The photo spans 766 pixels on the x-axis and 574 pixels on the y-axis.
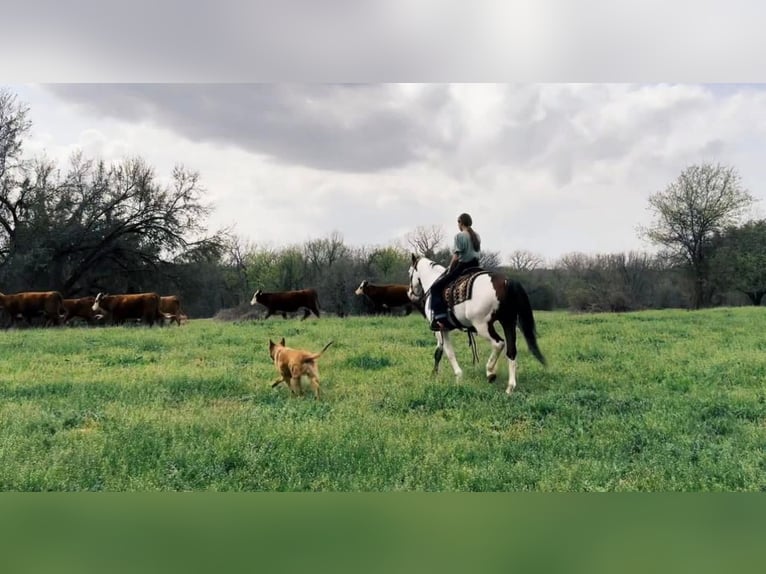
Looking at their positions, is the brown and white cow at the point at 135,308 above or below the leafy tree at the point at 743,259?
below

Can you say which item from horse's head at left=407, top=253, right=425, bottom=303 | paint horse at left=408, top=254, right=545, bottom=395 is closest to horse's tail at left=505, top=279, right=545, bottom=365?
paint horse at left=408, top=254, right=545, bottom=395

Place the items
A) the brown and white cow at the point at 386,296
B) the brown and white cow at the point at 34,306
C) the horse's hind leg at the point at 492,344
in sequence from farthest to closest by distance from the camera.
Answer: the brown and white cow at the point at 34,306, the brown and white cow at the point at 386,296, the horse's hind leg at the point at 492,344

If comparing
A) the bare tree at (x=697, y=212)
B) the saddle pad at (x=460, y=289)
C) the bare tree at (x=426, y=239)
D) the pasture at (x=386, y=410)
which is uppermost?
the bare tree at (x=697, y=212)

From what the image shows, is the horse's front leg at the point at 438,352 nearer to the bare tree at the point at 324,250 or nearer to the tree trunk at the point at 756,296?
the bare tree at the point at 324,250

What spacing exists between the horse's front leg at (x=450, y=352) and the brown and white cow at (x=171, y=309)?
3153mm

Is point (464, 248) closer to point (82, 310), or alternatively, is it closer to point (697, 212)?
point (697, 212)

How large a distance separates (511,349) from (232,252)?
134 inches

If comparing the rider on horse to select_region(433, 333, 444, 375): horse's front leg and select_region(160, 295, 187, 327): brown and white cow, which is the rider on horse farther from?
select_region(160, 295, 187, 327): brown and white cow

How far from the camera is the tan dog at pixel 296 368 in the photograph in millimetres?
5910

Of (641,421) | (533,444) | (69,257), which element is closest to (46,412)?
(69,257)

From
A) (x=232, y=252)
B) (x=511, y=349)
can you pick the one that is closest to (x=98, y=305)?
(x=232, y=252)

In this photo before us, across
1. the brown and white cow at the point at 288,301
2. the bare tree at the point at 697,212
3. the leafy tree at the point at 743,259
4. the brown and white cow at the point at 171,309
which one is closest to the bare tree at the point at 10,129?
the brown and white cow at the point at 171,309

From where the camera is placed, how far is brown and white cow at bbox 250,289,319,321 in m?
6.71

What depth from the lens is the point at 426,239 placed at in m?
6.57
